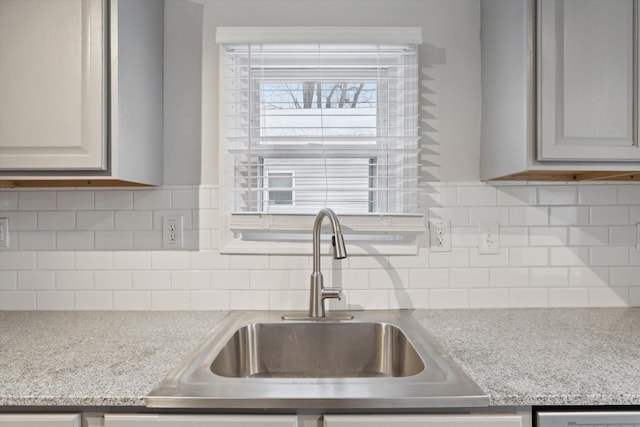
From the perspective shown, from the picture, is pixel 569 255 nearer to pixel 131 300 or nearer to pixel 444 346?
pixel 444 346

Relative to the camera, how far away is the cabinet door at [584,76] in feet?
4.32

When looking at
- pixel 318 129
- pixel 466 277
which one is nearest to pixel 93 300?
pixel 318 129

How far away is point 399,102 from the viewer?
165 cm

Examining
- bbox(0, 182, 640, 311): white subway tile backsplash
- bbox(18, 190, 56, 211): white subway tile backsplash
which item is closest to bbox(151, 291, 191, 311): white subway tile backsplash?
bbox(0, 182, 640, 311): white subway tile backsplash

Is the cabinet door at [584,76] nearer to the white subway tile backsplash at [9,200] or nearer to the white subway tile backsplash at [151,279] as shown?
the white subway tile backsplash at [151,279]

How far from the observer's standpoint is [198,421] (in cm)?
93

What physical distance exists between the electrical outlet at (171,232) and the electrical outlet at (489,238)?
3.63 feet

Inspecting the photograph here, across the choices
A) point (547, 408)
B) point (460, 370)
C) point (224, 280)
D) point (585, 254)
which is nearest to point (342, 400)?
point (460, 370)

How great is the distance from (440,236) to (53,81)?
1.35 m

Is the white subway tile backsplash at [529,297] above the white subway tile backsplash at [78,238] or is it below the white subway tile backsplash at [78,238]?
below

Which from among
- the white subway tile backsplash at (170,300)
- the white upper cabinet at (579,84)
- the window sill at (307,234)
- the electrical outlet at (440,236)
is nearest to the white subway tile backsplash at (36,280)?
the white subway tile backsplash at (170,300)

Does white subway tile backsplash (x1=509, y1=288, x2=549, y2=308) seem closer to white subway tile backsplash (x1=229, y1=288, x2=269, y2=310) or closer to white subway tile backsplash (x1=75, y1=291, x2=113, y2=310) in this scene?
white subway tile backsplash (x1=229, y1=288, x2=269, y2=310)

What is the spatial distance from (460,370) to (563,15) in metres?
1.05

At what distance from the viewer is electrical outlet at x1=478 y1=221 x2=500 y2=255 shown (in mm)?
1660
